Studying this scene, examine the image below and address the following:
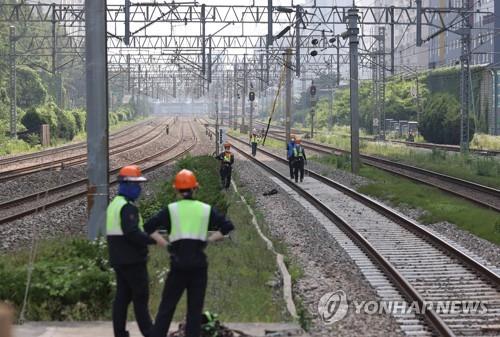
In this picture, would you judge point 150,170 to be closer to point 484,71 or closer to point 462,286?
point 462,286

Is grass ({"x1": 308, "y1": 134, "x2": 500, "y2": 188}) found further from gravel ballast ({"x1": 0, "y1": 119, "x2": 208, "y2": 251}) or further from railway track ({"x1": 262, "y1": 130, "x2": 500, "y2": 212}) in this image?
gravel ballast ({"x1": 0, "y1": 119, "x2": 208, "y2": 251})

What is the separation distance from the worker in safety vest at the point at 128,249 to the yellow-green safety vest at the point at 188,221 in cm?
26

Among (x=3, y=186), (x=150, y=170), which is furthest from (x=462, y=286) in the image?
(x=150, y=170)

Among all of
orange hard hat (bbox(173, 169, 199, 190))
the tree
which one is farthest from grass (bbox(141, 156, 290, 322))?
the tree

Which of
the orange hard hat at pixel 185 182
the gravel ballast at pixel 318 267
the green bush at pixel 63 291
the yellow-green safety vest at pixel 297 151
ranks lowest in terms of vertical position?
the gravel ballast at pixel 318 267

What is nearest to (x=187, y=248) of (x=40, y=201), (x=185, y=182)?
(x=185, y=182)

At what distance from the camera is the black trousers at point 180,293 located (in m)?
7.90

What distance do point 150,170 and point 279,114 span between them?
10716 cm

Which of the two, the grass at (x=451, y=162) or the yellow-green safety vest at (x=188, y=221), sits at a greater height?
the yellow-green safety vest at (x=188, y=221)

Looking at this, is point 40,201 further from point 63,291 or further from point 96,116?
point 63,291

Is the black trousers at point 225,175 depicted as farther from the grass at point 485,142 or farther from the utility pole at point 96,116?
the grass at point 485,142

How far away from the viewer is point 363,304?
11.4m

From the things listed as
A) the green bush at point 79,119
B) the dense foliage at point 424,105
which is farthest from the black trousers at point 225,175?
the green bush at point 79,119

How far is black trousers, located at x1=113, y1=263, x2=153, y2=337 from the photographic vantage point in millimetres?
8172
